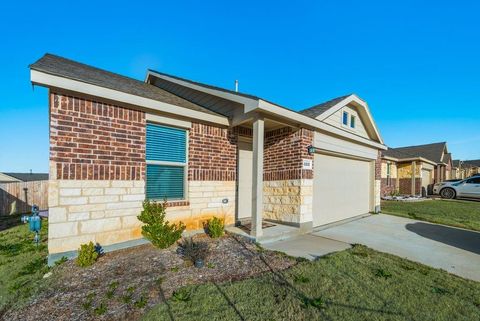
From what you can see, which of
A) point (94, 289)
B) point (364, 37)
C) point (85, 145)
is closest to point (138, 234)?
point (94, 289)

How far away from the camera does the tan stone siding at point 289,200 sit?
6.14 meters

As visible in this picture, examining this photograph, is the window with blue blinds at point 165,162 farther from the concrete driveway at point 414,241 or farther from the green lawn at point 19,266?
the concrete driveway at point 414,241

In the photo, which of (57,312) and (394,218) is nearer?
(57,312)

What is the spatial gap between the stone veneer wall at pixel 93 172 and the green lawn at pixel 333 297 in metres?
2.41

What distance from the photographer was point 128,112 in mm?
4812

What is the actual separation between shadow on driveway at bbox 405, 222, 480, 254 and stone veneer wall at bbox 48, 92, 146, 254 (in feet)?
24.1

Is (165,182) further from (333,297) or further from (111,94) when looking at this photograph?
(333,297)

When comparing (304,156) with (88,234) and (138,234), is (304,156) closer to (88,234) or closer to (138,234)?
(138,234)

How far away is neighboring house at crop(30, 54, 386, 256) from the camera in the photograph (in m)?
4.16

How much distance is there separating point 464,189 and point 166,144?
19711 mm

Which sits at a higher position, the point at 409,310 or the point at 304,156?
the point at 304,156

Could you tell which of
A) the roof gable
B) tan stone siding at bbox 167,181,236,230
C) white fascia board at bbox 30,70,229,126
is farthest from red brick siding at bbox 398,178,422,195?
white fascia board at bbox 30,70,229,126

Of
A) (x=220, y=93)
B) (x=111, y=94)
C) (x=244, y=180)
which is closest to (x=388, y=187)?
(x=244, y=180)

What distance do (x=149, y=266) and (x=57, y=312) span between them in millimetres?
1335
